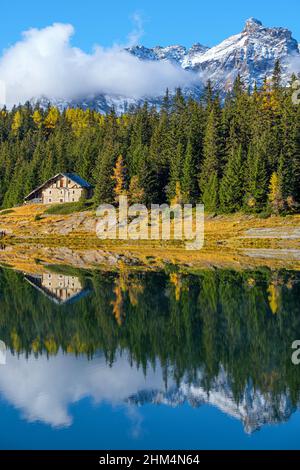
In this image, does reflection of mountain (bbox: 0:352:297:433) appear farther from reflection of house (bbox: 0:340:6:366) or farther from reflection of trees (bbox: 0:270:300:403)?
reflection of trees (bbox: 0:270:300:403)

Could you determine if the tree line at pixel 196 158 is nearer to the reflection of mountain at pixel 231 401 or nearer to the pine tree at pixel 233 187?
the pine tree at pixel 233 187

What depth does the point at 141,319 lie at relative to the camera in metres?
31.0

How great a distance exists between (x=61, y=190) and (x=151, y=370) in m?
98.3

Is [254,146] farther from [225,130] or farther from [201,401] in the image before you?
[201,401]

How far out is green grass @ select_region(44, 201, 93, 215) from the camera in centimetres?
10394

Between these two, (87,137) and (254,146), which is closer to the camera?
(254,146)

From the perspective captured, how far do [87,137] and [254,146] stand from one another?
5685 cm

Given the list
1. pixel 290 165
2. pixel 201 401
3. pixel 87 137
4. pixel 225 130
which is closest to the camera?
pixel 201 401

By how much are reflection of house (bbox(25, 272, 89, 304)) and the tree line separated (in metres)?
40.3

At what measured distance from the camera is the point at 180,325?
29562mm

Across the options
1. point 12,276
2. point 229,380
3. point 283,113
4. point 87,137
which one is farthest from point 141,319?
point 87,137

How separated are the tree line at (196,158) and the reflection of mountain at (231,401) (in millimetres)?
62046

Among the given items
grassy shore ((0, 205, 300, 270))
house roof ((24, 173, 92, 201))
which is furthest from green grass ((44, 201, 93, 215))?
house roof ((24, 173, 92, 201))

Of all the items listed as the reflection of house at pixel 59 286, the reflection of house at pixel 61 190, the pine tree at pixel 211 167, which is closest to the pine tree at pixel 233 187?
the pine tree at pixel 211 167
